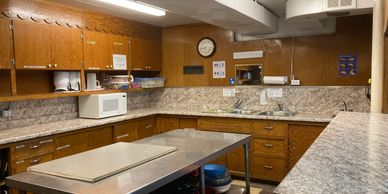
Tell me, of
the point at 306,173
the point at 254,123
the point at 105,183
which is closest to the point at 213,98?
the point at 254,123

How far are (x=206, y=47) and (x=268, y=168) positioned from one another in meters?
2.23

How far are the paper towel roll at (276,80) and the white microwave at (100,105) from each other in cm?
218

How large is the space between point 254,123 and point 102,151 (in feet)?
7.95

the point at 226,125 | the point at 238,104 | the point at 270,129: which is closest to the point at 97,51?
the point at 226,125

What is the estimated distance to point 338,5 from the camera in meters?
3.05

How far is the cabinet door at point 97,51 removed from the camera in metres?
4.02

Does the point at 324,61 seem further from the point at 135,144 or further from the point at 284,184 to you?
the point at 284,184

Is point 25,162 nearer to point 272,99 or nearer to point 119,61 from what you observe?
point 119,61

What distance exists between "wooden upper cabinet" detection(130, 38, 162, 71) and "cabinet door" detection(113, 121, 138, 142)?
96cm

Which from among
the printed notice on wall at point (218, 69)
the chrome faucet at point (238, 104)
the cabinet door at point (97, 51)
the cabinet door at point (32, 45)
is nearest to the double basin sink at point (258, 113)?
the chrome faucet at point (238, 104)

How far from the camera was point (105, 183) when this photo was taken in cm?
154

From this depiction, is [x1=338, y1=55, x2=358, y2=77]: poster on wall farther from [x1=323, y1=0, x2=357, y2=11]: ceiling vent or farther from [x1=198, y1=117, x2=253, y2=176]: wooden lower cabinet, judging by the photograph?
[x1=198, y1=117, x2=253, y2=176]: wooden lower cabinet

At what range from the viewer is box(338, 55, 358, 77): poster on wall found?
4047 millimetres

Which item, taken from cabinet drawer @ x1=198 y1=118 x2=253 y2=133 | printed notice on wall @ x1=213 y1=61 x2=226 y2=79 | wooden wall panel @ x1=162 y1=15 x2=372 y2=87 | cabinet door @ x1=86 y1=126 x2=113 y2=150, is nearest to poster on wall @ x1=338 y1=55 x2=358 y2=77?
wooden wall panel @ x1=162 y1=15 x2=372 y2=87
